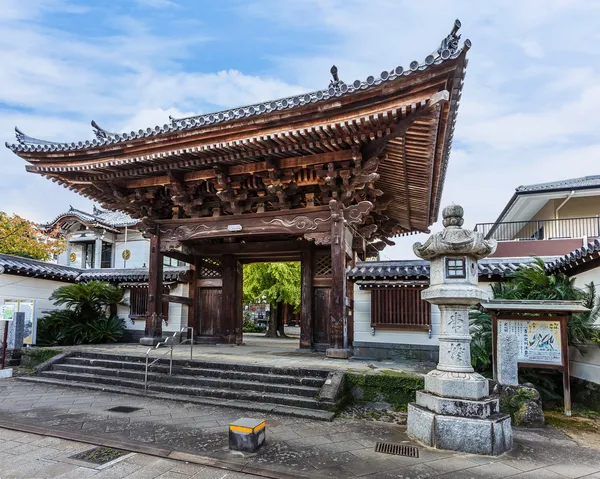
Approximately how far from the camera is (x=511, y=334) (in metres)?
6.11

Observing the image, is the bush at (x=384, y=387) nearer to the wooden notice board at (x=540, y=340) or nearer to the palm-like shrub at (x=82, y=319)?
the wooden notice board at (x=540, y=340)

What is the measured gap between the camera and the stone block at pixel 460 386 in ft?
15.2

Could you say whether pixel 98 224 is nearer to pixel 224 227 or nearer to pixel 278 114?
pixel 224 227

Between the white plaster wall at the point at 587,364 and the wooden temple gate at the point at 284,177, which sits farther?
the wooden temple gate at the point at 284,177

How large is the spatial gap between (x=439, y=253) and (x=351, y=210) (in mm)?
3480

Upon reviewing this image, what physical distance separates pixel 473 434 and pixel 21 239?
805 inches

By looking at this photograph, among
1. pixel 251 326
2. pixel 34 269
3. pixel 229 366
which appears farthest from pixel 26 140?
pixel 251 326

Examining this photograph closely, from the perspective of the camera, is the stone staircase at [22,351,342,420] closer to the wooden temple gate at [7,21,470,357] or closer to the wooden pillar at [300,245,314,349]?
the wooden temple gate at [7,21,470,357]

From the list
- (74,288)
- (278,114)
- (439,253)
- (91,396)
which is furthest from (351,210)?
(74,288)

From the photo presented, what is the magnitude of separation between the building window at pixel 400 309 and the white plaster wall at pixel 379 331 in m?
0.17

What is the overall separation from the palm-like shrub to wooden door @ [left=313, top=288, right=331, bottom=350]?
6.25 m

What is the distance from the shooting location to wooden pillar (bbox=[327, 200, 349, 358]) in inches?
321

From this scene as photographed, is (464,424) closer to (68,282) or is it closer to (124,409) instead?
(124,409)

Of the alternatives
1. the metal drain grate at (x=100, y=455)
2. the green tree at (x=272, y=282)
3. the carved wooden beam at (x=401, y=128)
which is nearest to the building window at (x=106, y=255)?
the green tree at (x=272, y=282)
